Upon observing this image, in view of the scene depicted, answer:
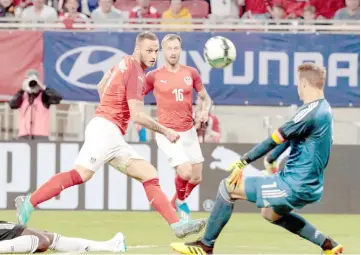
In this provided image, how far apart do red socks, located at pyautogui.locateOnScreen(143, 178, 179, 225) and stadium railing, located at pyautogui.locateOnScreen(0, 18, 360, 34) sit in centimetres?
711

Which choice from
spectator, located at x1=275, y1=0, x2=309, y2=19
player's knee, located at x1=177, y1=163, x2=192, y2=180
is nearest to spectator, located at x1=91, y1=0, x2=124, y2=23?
spectator, located at x1=275, y1=0, x2=309, y2=19

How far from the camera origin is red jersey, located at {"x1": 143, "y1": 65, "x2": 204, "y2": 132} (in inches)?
587

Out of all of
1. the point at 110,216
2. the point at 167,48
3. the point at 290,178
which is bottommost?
the point at 110,216

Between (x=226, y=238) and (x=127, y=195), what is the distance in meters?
4.69

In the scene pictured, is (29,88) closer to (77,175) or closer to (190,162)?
(190,162)

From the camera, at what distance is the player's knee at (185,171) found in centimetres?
1459

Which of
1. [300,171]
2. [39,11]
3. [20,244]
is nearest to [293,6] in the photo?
[39,11]

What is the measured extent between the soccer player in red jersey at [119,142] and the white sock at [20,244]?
103cm

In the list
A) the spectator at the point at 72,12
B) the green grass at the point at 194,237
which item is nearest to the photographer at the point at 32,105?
the green grass at the point at 194,237

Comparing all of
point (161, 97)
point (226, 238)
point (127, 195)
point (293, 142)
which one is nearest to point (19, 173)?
point (127, 195)

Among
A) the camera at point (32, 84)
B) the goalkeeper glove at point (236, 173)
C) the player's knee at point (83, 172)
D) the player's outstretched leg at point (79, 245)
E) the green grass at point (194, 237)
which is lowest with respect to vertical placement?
the green grass at point (194, 237)

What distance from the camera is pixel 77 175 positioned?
450 inches

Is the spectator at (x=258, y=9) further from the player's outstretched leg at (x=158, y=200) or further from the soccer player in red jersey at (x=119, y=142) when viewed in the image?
the player's outstretched leg at (x=158, y=200)

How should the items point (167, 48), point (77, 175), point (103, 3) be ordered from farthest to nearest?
point (103, 3) < point (167, 48) < point (77, 175)
